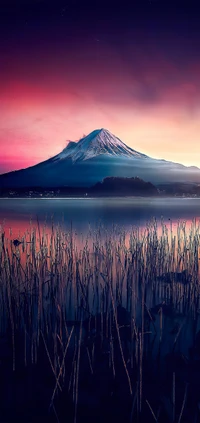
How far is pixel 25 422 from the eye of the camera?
203cm

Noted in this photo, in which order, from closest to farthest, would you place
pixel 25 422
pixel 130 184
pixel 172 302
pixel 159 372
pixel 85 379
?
pixel 25 422
pixel 85 379
pixel 159 372
pixel 172 302
pixel 130 184

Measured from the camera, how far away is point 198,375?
2.34m

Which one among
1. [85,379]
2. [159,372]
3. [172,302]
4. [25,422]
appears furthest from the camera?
[172,302]

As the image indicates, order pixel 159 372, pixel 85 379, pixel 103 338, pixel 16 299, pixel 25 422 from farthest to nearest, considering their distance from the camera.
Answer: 1. pixel 16 299
2. pixel 103 338
3. pixel 159 372
4. pixel 85 379
5. pixel 25 422

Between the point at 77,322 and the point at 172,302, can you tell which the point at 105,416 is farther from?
the point at 172,302

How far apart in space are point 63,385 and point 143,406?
0.57 m

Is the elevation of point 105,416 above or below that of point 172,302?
below

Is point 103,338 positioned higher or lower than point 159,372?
higher

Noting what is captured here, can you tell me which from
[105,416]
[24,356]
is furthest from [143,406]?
[24,356]

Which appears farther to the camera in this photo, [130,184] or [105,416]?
[130,184]

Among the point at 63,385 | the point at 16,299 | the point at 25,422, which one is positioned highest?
the point at 16,299

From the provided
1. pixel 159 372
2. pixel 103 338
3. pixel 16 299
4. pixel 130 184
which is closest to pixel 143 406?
pixel 159 372

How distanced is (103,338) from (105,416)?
70 cm

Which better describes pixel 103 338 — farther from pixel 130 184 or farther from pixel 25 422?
pixel 130 184
